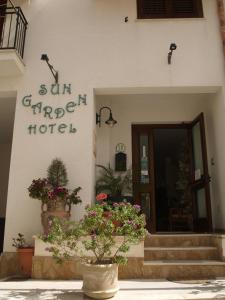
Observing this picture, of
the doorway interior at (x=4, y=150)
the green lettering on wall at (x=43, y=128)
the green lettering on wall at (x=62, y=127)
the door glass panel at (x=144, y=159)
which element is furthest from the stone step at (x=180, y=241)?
the doorway interior at (x=4, y=150)

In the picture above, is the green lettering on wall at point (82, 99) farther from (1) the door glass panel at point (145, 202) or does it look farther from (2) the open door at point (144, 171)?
(1) the door glass panel at point (145, 202)

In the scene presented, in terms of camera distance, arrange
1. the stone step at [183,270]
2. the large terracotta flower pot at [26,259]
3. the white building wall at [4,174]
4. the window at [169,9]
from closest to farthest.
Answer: the stone step at [183,270]
the large terracotta flower pot at [26,259]
the window at [169,9]
the white building wall at [4,174]

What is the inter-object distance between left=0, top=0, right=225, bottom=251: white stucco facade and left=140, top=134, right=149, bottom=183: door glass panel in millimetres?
887

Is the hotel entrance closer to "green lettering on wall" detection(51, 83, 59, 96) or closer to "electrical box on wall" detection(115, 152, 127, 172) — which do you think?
"electrical box on wall" detection(115, 152, 127, 172)

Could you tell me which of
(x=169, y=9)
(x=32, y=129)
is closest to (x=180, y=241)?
(x=32, y=129)

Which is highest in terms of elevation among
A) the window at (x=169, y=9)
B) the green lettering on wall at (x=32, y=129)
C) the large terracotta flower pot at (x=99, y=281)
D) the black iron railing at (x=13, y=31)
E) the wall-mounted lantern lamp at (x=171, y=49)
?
the window at (x=169, y=9)

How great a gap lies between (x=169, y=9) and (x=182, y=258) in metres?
5.40

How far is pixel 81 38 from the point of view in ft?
22.4

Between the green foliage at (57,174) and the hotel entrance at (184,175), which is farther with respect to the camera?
the hotel entrance at (184,175)

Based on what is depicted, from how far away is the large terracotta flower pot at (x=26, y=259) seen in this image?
5246 millimetres

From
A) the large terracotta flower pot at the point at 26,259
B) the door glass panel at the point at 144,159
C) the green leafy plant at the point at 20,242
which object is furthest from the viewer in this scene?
the door glass panel at the point at 144,159

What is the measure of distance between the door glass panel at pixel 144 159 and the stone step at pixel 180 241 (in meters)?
1.89

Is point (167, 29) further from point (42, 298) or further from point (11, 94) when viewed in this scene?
point (42, 298)

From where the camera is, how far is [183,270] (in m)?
4.86
